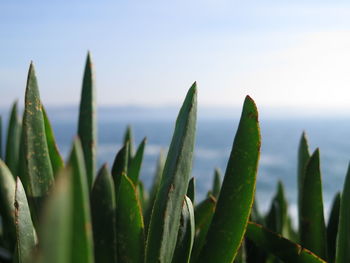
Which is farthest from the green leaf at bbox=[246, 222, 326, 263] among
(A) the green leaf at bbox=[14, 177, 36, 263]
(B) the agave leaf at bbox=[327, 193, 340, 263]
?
(A) the green leaf at bbox=[14, 177, 36, 263]

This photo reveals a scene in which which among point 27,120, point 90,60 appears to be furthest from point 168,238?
point 90,60

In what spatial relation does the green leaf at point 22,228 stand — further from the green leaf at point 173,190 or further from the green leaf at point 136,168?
the green leaf at point 136,168

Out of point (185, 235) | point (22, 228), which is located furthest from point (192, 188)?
point (22, 228)

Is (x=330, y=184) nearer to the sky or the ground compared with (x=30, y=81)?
nearer to the ground

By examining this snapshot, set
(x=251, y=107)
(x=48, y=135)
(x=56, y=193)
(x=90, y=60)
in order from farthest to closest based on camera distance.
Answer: (x=90, y=60), (x=48, y=135), (x=251, y=107), (x=56, y=193)

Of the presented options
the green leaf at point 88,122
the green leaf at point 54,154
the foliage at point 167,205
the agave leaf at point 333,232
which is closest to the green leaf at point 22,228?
the foliage at point 167,205

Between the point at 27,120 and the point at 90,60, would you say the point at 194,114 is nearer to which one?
the point at 27,120

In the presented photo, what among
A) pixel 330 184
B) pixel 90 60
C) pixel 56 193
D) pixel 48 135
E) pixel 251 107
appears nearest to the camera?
pixel 56 193

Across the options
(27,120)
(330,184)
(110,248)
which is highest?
(27,120)
